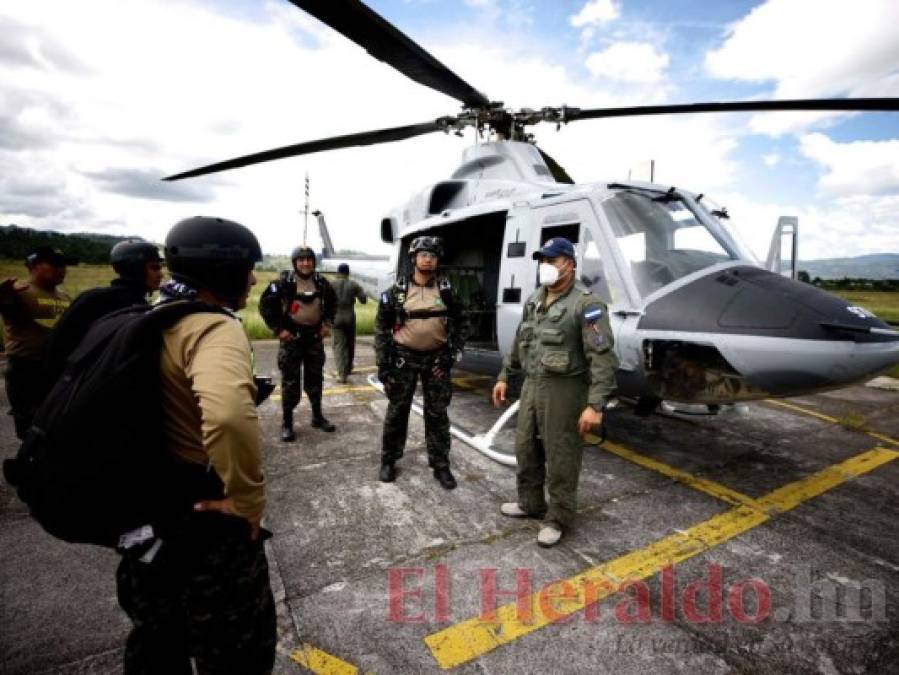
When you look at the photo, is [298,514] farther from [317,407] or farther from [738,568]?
[738,568]

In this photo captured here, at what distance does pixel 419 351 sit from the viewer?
3.72m

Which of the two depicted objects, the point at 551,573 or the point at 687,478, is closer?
the point at 551,573

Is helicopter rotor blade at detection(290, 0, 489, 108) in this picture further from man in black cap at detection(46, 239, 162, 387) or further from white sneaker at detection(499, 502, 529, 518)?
white sneaker at detection(499, 502, 529, 518)

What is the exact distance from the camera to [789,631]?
2186 millimetres

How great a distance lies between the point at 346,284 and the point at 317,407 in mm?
2921

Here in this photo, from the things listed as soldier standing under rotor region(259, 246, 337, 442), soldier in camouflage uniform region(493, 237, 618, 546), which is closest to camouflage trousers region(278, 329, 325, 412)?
soldier standing under rotor region(259, 246, 337, 442)

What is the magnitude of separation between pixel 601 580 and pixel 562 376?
114 cm

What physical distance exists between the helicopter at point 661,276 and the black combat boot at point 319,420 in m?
1.79

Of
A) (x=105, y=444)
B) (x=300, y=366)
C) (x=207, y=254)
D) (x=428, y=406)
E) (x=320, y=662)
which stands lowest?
(x=320, y=662)

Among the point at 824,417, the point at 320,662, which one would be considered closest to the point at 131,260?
the point at 320,662

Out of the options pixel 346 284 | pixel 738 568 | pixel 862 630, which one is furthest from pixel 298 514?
pixel 346 284

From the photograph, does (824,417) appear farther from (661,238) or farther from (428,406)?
(428,406)

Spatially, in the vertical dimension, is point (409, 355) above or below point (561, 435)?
above

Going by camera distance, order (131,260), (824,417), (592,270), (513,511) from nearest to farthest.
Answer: (131,260) → (513,511) → (592,270) → (824,417)
